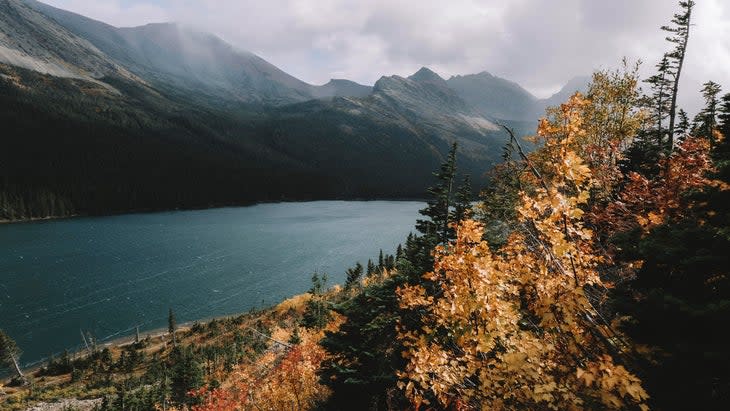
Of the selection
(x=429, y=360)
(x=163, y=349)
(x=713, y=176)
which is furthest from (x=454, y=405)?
(x=163, y=349)

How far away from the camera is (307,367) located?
22.9 meters

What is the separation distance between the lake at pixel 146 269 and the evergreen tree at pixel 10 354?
3951 millimetres

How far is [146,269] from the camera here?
9662 centimetres

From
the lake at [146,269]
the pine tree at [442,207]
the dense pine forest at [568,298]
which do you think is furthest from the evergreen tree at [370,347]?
the lake at [146,269]

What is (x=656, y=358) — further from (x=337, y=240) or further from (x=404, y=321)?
(x=337, y=240)

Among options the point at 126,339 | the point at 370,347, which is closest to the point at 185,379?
the point at 126,339

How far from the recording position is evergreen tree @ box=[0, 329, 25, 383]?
52.5m

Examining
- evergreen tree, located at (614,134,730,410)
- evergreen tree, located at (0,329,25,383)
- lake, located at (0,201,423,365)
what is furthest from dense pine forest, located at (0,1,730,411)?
lake, located at (0,201,423,365)

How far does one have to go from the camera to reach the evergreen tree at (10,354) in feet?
172

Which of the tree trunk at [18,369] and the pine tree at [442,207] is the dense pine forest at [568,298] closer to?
the pine tree at [442,207]

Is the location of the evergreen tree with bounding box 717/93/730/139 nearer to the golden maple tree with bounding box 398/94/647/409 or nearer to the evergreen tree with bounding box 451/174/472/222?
the golden maple tree with bounding box 398/94/647/409

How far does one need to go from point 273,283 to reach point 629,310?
95.8 m

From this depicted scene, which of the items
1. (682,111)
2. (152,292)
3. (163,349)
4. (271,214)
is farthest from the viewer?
(271,214)

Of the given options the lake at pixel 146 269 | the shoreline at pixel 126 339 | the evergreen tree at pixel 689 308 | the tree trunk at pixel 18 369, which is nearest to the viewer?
the evergreen tree at pixel 689 308
